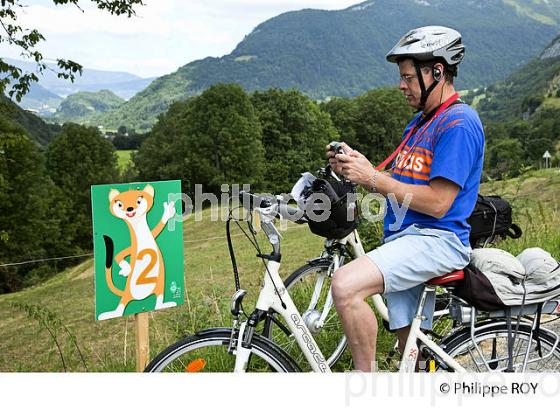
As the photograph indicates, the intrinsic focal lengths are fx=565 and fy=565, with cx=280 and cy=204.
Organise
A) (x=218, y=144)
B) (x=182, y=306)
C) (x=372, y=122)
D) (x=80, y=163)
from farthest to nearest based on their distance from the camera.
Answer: (x=372, y=122) < (x=218, y=144) < (x=80, y=163) < (x=182, y=306)

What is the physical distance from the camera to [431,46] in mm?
Answer: 2654

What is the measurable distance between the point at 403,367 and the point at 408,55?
4.93 feet

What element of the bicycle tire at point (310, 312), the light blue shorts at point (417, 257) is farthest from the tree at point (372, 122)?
the light blue shorts at point (417, 257)

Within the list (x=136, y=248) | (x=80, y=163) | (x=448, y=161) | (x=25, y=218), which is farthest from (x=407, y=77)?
(x=80, y=163)

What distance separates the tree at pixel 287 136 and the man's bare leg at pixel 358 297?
4734 cm

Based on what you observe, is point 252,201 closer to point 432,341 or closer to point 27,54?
point 432,341

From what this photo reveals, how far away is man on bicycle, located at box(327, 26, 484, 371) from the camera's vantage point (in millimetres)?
2537

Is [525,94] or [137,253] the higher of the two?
[525,94]

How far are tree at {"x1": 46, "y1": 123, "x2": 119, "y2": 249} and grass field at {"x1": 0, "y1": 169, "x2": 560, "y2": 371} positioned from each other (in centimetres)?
1660

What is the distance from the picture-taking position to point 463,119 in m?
2.54

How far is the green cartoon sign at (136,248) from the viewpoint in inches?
138

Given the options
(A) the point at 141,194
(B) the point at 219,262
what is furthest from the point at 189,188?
(A) the point at 141,194

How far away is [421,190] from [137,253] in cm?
193
